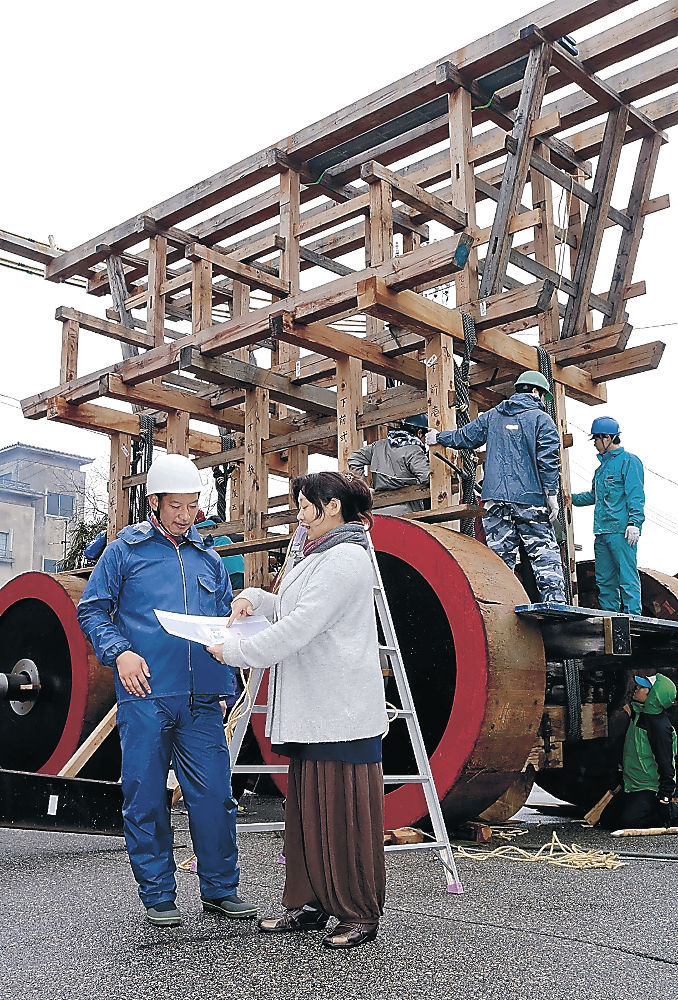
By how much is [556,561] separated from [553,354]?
7.53 ft

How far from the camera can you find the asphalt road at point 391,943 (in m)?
2.82

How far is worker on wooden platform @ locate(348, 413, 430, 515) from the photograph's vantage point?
698 cm

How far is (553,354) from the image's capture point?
300 inches

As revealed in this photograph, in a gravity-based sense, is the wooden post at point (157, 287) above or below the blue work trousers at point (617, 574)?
above

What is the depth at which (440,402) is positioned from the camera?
6.54 metres

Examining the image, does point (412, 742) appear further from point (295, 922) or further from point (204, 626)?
point (204, 626)

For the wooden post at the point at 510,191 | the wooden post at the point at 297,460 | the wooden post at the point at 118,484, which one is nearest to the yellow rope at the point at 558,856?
the wooden post at the point at 510,191

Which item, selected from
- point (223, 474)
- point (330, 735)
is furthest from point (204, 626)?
point (223, 474)

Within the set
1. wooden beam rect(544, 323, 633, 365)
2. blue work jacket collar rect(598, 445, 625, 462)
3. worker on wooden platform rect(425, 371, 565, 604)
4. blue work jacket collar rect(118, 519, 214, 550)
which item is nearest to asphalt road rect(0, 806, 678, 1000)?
blue work jacket collar rect(118, 519, 214, 550)

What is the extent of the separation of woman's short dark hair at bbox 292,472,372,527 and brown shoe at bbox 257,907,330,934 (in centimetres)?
145

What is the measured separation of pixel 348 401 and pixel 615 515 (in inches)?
86.1

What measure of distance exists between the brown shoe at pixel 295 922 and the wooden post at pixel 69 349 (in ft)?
20.2

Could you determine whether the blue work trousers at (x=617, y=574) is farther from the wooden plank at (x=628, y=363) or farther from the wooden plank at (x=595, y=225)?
the wooden plank at (x=595, y=225)

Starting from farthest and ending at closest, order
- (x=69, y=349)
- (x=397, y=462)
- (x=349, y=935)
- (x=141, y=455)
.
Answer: (x=141, y=455), (x=69, y=349), (x=397, y=462), (x=349, y=935)
